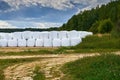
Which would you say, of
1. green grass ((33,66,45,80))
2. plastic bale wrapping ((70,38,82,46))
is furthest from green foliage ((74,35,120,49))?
green grass ((33,66,45,80))

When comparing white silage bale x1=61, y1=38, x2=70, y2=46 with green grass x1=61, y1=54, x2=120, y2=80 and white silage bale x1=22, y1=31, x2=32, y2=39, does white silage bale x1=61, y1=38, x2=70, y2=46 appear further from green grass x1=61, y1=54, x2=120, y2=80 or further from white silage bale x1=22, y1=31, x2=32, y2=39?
green grass x1=61, y1=54, x2=120, y2=80

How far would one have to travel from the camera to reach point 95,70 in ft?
71.2

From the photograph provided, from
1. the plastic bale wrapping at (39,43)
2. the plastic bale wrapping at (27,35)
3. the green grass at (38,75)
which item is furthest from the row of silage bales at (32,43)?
the green grass at (38,75)

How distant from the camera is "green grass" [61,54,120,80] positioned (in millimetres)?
19083

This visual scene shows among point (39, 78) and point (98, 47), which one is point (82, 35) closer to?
point (98, 47)

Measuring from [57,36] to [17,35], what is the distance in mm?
4918

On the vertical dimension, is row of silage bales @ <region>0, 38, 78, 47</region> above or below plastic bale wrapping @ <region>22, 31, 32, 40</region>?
below

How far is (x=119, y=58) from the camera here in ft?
82.4

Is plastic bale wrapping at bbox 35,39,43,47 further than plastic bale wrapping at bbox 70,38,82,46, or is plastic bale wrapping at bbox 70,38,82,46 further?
plastic bale wrapping at bbox 35,39,43,47

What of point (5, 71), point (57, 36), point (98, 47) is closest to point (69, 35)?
point (57, 36)

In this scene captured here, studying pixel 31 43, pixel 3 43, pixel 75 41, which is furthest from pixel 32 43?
pixel 75 41

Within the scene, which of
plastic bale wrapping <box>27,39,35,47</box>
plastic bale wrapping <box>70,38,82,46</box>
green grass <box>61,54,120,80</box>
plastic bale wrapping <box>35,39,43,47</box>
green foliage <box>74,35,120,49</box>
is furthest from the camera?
plastic bale wrapping <box>27,39,35,47</box>

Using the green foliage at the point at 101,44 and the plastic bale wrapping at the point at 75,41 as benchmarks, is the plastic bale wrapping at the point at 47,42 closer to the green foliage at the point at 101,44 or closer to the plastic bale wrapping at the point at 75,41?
the plastic bale wrapping at the point at 75,41

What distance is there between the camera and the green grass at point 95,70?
19083mm
